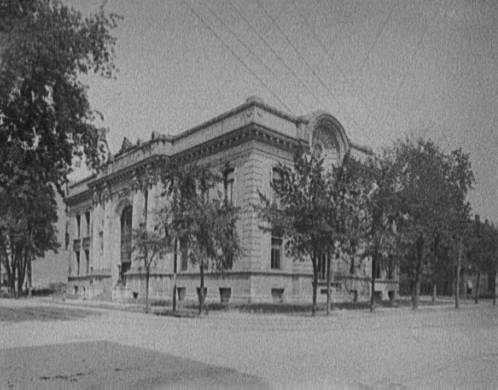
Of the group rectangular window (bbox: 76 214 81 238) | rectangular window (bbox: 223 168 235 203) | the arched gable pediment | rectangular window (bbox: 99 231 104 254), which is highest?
the arched gable pediment

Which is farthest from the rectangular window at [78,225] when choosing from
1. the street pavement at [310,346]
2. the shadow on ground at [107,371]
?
the shadow on ground at [107,371]

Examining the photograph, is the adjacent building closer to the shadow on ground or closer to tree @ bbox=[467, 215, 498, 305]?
tree @ bbox=[467, 215, 498, 305]

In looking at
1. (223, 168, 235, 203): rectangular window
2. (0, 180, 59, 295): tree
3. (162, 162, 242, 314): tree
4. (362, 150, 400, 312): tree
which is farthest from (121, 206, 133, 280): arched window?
(362, 150, 400, 312): tree

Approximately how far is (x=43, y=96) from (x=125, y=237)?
25448mm

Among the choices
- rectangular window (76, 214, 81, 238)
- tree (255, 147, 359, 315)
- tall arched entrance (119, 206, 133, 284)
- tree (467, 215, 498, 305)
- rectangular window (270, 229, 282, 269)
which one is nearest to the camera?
tree (255, 147, 359, 315)

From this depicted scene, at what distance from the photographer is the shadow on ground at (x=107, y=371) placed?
A: 24.5 feet

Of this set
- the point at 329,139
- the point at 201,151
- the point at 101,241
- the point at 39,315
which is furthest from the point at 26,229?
the point at 329,139

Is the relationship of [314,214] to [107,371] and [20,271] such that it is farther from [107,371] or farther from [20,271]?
[20,271]

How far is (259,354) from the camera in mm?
10367

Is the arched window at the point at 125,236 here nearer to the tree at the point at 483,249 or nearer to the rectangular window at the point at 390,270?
the rectangular window at the point at 390,270

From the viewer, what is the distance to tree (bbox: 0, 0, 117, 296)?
47.0 ft

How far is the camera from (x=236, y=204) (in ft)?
Answer: 94.2

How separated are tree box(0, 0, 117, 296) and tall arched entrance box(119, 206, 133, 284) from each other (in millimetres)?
21678

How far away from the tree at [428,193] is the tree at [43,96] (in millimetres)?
17008
